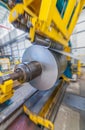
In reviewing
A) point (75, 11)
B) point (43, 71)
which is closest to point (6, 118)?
point (43, 71)

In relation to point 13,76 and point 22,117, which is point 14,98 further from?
point 13,76

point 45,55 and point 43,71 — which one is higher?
point 45,55

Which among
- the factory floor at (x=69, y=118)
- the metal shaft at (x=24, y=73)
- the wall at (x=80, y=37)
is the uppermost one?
the wall at (x=80, y=37)

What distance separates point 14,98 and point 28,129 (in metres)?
0.62

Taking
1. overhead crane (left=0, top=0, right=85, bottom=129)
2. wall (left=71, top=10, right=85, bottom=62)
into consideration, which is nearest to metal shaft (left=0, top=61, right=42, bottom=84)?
overhead crane (left=0, top=0, right=85, bottom=129)

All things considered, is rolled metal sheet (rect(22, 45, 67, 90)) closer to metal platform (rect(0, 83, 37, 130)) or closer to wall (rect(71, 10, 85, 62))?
metal platform (rect(0, 83, 37, 130))

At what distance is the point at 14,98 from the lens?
1590 mm

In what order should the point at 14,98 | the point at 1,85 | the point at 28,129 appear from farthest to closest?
1. the point at 14,98
2. the point at 28,129
3. the point at 1,85

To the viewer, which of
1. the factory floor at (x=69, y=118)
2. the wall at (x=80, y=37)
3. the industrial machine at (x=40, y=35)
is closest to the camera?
the industrial machine at (x=40, y=35)

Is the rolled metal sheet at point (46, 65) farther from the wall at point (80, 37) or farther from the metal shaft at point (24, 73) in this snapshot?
the wall at point (80, 37)

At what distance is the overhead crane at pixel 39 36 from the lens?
804 mm

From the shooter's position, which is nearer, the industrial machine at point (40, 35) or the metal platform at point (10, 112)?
the industrial machine at point (40, 35)

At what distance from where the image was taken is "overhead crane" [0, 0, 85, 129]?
0.80 m

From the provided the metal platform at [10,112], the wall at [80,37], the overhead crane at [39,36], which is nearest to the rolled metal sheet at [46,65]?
the overhead crane at [39,36]
